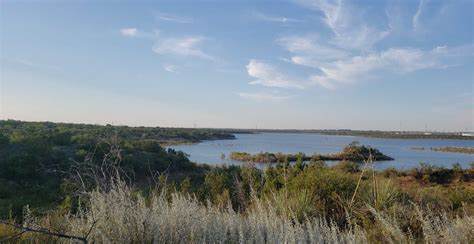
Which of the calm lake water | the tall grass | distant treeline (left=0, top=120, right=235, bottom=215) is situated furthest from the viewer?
the calm lake water

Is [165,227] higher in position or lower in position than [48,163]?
higher

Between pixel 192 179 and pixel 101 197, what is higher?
pixel 101 197

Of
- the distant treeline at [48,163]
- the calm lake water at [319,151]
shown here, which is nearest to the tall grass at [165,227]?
the distant treeline at [48,163]

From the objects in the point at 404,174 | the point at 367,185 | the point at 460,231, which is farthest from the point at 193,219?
the point at 404,174

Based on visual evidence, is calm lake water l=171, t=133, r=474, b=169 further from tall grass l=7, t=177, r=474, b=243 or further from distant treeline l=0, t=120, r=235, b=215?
tall grass l=7, t=177, r=474, b=243

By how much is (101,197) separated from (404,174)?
33536 mm

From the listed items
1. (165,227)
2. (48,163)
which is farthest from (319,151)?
(165,227)

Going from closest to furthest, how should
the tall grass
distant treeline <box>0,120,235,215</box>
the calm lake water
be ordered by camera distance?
the tall grass
distant treeline <box>0,120,235,215</box>
the calm lake water

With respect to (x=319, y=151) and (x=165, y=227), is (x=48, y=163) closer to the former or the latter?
(x=165, y=227)

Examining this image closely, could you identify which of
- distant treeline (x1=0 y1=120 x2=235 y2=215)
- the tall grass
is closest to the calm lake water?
distant treeline (x1=0 y1=120 x2=235 y2=215)

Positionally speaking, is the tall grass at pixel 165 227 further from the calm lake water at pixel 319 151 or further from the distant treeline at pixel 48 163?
the calm lake water at pixel 319 151

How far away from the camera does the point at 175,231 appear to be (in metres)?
4.85

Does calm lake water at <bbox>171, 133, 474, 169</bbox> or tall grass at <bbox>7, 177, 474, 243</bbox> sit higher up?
tall grass at <bbox>7, 177, 474, 243</bbox>

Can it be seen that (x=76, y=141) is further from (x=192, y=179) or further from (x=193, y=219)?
(x=193, y=219)
